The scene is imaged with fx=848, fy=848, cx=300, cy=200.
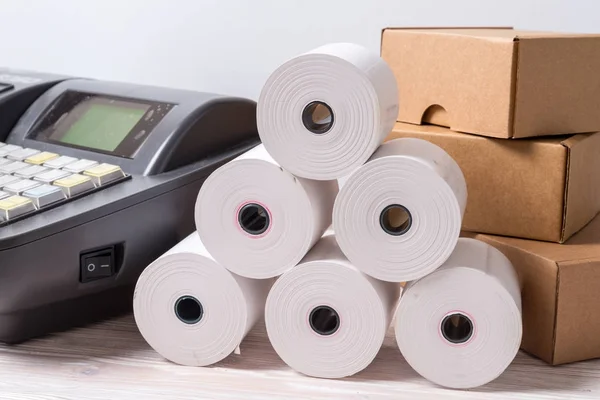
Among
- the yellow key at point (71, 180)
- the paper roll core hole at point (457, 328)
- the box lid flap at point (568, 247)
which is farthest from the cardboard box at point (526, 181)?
the yellow key at point (71, 180)

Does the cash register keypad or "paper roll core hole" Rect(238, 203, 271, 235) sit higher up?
the cash register keypad

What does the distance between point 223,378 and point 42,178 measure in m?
0.27

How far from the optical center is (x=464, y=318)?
78 centimetres

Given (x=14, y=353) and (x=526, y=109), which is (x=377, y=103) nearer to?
(x=526, y=109)

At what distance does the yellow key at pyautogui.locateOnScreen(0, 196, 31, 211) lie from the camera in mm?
778

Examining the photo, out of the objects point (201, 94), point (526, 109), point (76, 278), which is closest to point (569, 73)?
point (526, 109)

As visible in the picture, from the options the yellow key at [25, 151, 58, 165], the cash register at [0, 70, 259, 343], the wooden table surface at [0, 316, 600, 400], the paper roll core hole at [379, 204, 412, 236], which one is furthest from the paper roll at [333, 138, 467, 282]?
the yellow key at [25, 151, 58, 165]

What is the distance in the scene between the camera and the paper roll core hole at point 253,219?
0.77m

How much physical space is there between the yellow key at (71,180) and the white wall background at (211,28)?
41 cm

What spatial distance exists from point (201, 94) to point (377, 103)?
0.30m

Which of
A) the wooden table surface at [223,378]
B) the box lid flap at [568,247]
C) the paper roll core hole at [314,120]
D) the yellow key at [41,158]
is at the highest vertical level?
the paper roll core hole at [314,120]

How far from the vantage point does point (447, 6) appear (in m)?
1.11

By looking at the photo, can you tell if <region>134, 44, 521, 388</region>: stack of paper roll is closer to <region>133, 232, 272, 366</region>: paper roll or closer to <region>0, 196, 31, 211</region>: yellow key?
<region>133, 232, 272, 366</region>: paper roll

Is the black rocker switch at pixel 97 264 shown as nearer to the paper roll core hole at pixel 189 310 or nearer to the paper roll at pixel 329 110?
the paper roll core hole at pixel 189 310
